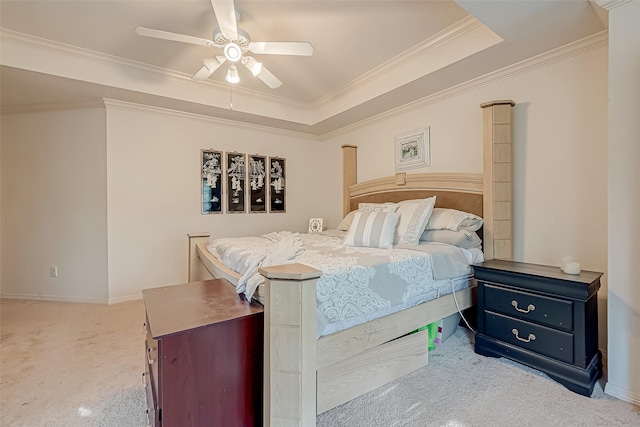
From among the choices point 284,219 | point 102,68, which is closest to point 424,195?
point 284,219

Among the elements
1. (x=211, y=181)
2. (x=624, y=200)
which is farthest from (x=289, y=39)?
(x=624, y=200)

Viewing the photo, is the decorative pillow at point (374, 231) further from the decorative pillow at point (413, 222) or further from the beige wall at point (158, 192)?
the beige wall at point (158, 192)

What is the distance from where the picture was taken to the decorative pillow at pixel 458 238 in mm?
2459

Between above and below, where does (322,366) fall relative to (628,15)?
below

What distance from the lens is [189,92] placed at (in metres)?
3.49

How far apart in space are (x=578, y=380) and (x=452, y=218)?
4.35 feet

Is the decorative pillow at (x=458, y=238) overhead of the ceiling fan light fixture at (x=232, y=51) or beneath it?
beneath

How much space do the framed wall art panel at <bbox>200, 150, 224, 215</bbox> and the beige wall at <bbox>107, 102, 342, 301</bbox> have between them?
7 cm

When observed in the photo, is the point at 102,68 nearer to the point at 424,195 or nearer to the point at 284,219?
the point at 284,219

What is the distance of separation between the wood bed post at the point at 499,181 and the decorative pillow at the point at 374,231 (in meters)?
0.83

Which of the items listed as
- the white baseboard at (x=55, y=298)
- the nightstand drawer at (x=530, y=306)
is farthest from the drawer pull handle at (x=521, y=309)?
the white baseboard at (x=55, y=298)

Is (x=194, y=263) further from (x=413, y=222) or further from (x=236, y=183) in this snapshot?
(x=413, y=222)

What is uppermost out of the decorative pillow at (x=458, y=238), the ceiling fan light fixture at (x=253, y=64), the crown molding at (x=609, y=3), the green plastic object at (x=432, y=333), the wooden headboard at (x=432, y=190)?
the ceiling fan light fixture at (x=253, y=64)

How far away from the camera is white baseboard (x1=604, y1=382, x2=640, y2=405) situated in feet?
5.42
